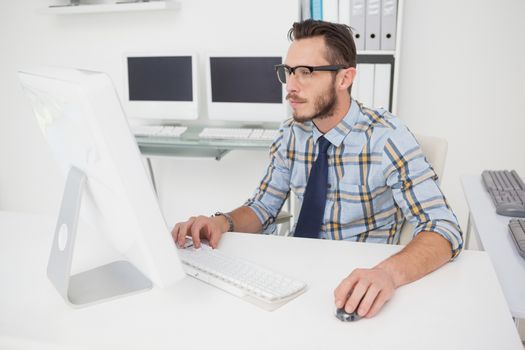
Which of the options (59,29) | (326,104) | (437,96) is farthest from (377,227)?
(59,29)

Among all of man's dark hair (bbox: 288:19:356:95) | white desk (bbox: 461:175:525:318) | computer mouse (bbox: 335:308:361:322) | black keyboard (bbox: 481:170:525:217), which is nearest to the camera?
computer mouse (bbox: 335:308:361:322)

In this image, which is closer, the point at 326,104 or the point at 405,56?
the point at 326,104

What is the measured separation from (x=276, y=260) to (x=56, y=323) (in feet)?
1.51

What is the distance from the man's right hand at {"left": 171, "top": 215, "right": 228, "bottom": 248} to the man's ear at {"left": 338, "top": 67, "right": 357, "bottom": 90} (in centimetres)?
53

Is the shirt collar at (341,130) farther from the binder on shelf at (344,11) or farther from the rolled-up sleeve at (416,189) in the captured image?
the binder on shelf at (344,11)

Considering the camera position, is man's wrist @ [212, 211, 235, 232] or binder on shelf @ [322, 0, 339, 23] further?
binder on shelf @ [322, 0, 339, 23]

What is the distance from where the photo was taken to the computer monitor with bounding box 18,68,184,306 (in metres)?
0.70

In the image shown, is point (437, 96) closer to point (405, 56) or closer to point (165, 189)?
point (405, 56)

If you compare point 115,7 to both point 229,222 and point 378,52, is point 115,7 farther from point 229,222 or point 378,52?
point 229,222

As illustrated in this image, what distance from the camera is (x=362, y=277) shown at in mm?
869

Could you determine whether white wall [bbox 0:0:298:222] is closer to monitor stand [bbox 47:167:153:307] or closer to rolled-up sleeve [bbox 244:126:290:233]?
rolled-up sleeve [bbox 244:126:290:233]

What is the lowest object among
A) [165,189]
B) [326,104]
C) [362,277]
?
[165,189]

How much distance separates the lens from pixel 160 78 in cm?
295

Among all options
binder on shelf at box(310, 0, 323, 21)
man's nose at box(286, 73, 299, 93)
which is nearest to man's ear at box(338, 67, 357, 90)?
man's nose at box(286, 73, 299, 93)
